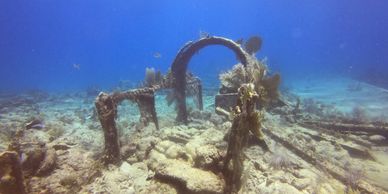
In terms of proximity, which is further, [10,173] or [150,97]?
[150,97]

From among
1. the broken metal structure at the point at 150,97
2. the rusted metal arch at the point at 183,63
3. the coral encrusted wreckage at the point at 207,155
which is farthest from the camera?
the rusted metal arch at the point at 183,63

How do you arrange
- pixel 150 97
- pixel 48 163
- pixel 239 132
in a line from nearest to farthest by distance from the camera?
pixel 239 132
pixel 48 163
pixel 150 97

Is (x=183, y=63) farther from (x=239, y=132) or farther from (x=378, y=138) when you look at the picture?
(x=378, y=138)

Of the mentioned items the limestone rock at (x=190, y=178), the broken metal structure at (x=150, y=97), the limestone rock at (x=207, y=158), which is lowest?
the limestone rock at (x=190, y=178)

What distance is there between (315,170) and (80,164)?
5.66m

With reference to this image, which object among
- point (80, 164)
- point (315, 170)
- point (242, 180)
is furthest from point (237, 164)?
point (80, 164)

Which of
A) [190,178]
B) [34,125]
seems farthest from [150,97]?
[190,178]

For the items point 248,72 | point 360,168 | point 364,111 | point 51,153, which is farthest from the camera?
point 364,111

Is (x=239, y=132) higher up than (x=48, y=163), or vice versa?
(x=239, y=132)

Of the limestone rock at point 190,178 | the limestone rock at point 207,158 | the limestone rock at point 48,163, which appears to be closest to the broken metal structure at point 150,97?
the limestone rock at point 48,163

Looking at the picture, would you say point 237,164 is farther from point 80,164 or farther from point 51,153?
point 51,153

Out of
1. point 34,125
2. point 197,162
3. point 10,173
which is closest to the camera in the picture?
point 10,173

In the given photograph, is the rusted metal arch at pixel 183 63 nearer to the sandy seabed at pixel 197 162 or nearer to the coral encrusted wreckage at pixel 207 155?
the coral encrusted wreckage at pixel 207 155

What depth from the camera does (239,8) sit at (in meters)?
186
